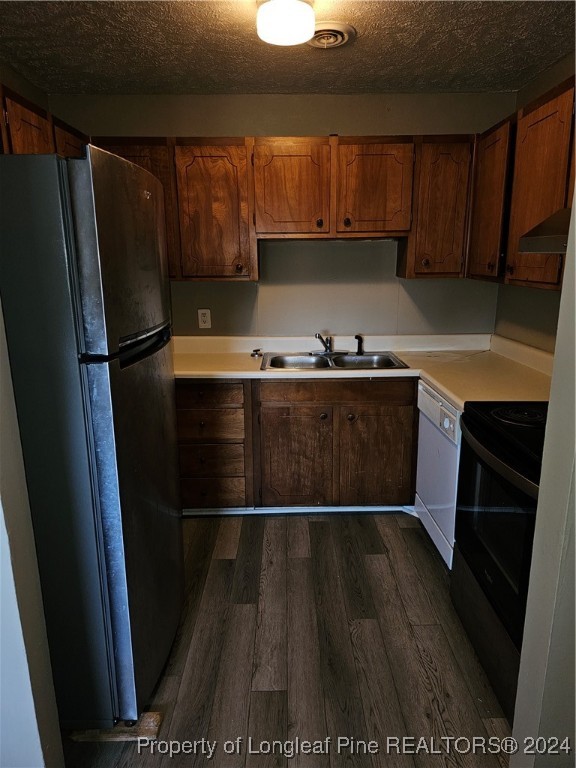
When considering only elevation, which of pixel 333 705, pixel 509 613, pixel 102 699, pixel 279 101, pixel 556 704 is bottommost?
pixel 333 705

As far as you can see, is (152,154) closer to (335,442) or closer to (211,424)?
(211,424)

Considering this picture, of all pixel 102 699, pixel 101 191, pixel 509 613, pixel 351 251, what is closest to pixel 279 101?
pixel 351 251

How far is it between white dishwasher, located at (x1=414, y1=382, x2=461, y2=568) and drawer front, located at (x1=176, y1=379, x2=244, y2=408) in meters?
0.99

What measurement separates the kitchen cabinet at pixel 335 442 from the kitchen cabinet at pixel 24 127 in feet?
4.86

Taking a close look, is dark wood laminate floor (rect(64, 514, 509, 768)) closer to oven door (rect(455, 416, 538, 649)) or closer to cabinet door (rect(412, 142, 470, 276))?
oven door (rect(455, 416, 538, 649))

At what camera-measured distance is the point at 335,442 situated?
2.77 metres

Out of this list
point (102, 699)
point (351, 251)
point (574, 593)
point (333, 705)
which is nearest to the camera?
point (574, 593)

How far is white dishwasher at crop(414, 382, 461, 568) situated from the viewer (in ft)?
7.07

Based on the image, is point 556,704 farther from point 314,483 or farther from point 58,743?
point 314,483

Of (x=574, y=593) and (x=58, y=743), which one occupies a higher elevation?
(x=574, y=593)

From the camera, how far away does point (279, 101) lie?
2854mm

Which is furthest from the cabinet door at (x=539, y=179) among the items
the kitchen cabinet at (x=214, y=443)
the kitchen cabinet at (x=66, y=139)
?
the kitchen cabinet at (x=66, y=139)

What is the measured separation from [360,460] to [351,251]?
1.29 meters

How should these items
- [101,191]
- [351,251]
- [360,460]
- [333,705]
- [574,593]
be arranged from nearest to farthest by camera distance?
[574,593] → [101,191] → [333,705] → [360,460] → [351,251]
